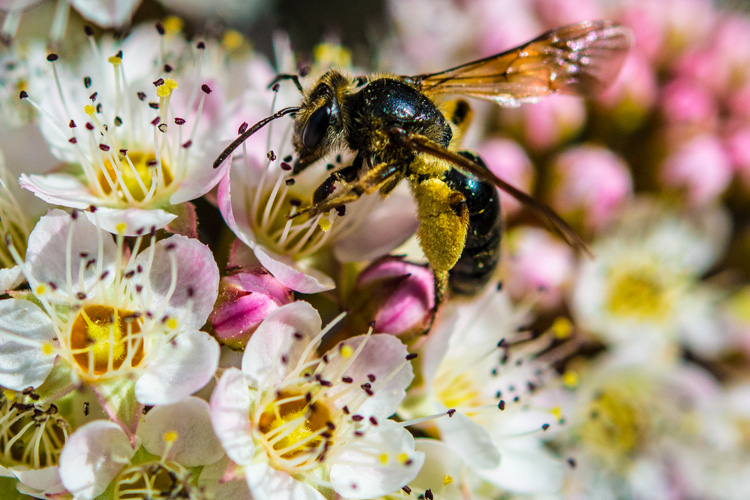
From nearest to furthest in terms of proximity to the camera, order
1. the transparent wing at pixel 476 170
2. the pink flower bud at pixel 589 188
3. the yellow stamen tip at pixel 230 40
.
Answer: the transparent wing at pixel 476 170 → the yellow stamen tip at pixel 230 40 → the pink flower bud at pixel 589 188

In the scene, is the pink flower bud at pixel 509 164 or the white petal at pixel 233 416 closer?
the white petal at pixel 233 416

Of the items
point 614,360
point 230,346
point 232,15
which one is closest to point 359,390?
point 230,346

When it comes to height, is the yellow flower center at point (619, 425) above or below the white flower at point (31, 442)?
below

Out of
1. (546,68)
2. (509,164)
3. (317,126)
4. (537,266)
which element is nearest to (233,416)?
(317,126)

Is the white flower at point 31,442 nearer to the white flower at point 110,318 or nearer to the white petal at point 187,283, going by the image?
the white flower at point 110,318

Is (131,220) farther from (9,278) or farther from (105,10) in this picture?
(105,10)

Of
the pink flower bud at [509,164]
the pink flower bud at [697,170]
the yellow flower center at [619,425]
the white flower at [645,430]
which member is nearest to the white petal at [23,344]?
the pink flower bud at [509,164]

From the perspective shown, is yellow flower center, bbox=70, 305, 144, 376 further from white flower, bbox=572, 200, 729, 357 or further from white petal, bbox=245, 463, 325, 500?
white flower, bbox=572, 200, 729, 357
